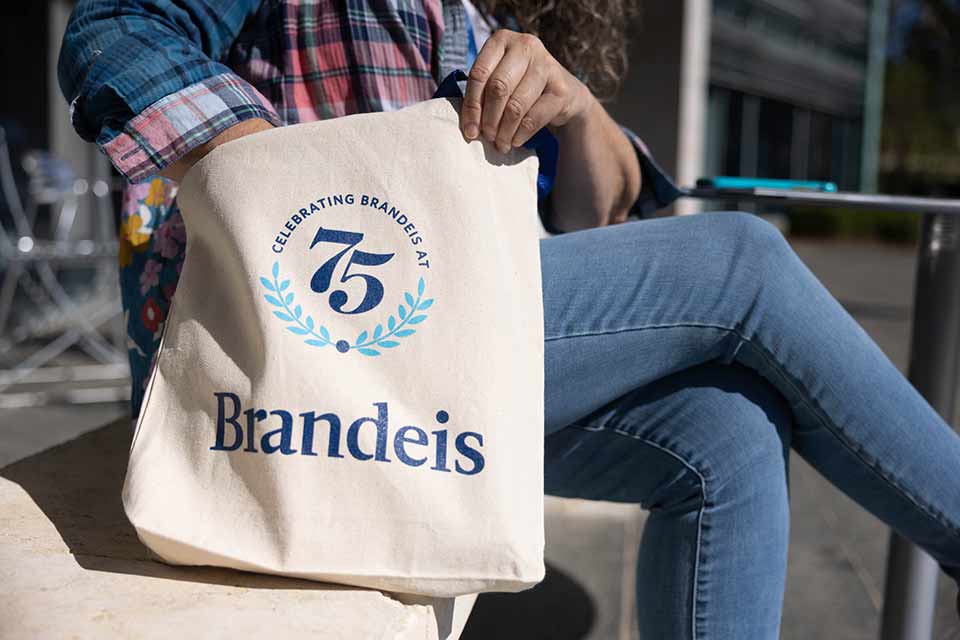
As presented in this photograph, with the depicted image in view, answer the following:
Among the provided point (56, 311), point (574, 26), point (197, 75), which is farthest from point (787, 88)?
point (197, 75)

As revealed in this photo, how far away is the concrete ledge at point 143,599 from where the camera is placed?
28.3 inches

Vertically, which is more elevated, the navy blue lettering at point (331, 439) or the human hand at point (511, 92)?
the human hand at point (511, 92)

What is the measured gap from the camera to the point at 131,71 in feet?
2.91

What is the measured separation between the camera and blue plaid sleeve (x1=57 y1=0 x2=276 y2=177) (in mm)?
884

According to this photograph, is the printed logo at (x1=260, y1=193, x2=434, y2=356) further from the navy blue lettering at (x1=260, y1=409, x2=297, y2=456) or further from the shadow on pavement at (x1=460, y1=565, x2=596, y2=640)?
the shadow on pavement at (x1=460, y1=565, x2=596, y2=640)

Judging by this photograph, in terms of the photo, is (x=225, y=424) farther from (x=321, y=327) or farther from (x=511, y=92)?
(x=511, y=92)

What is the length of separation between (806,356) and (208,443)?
67cm

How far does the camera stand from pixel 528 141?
0.93 meters

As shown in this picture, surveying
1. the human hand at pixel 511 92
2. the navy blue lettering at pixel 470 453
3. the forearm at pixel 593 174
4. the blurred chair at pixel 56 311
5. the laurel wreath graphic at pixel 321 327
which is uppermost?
the human hand at pixel 511 92

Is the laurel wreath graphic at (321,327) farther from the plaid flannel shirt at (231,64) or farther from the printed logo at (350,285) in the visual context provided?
the plaid flannel shirt at (231,64)

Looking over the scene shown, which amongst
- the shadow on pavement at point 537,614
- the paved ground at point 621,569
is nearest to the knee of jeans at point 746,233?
the paved ground at point 621,569

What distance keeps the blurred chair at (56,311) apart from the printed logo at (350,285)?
11.1 ft

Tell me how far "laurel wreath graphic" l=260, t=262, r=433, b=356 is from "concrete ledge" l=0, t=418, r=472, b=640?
216 mm

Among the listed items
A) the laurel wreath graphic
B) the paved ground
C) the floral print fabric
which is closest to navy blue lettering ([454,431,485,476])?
the laurel wreath graphic
